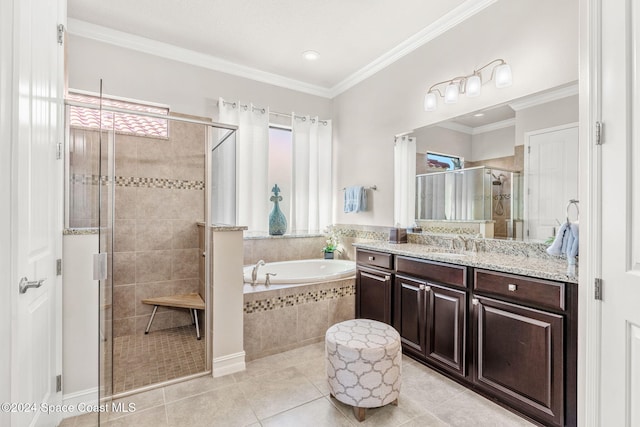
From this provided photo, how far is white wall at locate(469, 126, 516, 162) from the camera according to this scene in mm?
2264

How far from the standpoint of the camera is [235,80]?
346 centimetres

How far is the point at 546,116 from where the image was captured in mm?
2064

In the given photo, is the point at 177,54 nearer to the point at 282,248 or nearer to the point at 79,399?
the point at 282,248

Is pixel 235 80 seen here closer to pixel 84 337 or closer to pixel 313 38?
pixel 313 38

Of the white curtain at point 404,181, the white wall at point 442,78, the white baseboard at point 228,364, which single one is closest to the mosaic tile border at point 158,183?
the white baseboard at point 228,364

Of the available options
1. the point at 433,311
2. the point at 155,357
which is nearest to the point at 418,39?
the point at 433,311

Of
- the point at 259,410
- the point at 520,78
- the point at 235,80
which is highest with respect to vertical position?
the point at 235,80

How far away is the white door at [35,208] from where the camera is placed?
3.65 ft

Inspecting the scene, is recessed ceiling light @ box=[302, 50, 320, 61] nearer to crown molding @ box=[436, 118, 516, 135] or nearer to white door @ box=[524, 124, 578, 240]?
crown molding @ box=[436, 118, 516, 135]

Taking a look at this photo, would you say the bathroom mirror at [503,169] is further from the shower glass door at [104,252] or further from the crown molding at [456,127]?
the shower glass door at [104,252]

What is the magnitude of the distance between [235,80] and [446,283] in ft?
10.1

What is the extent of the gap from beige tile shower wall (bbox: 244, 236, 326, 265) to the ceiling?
201cm

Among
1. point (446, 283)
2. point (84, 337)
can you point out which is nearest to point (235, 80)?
point (84, 337)

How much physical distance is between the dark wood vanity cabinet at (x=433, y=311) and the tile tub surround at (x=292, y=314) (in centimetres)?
61
